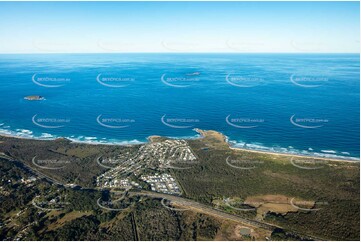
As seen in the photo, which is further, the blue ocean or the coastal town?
the blue ocean

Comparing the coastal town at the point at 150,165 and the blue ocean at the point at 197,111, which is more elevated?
the blue ocean at the point at 197,111

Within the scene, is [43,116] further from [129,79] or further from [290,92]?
[290,92]

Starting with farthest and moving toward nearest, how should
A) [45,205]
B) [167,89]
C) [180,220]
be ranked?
[167,89] < [45,205] < [180,220]

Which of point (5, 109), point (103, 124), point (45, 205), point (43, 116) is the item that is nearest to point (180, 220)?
point (45, 205)

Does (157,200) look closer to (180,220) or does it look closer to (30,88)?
(180,220)

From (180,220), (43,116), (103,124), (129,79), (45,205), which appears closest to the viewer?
(180,220)

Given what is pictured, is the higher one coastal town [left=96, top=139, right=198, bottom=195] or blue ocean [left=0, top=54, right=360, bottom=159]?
blue ocean [left=0, top=54, right=360, bottom=159]

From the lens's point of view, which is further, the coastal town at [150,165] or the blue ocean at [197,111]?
the blue ocean at [197,111]

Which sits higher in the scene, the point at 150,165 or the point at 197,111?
the point at 197,111

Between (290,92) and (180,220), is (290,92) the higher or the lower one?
the higher one

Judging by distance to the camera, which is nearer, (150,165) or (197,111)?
(150,165)

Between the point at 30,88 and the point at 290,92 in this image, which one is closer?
the point at 290,92
